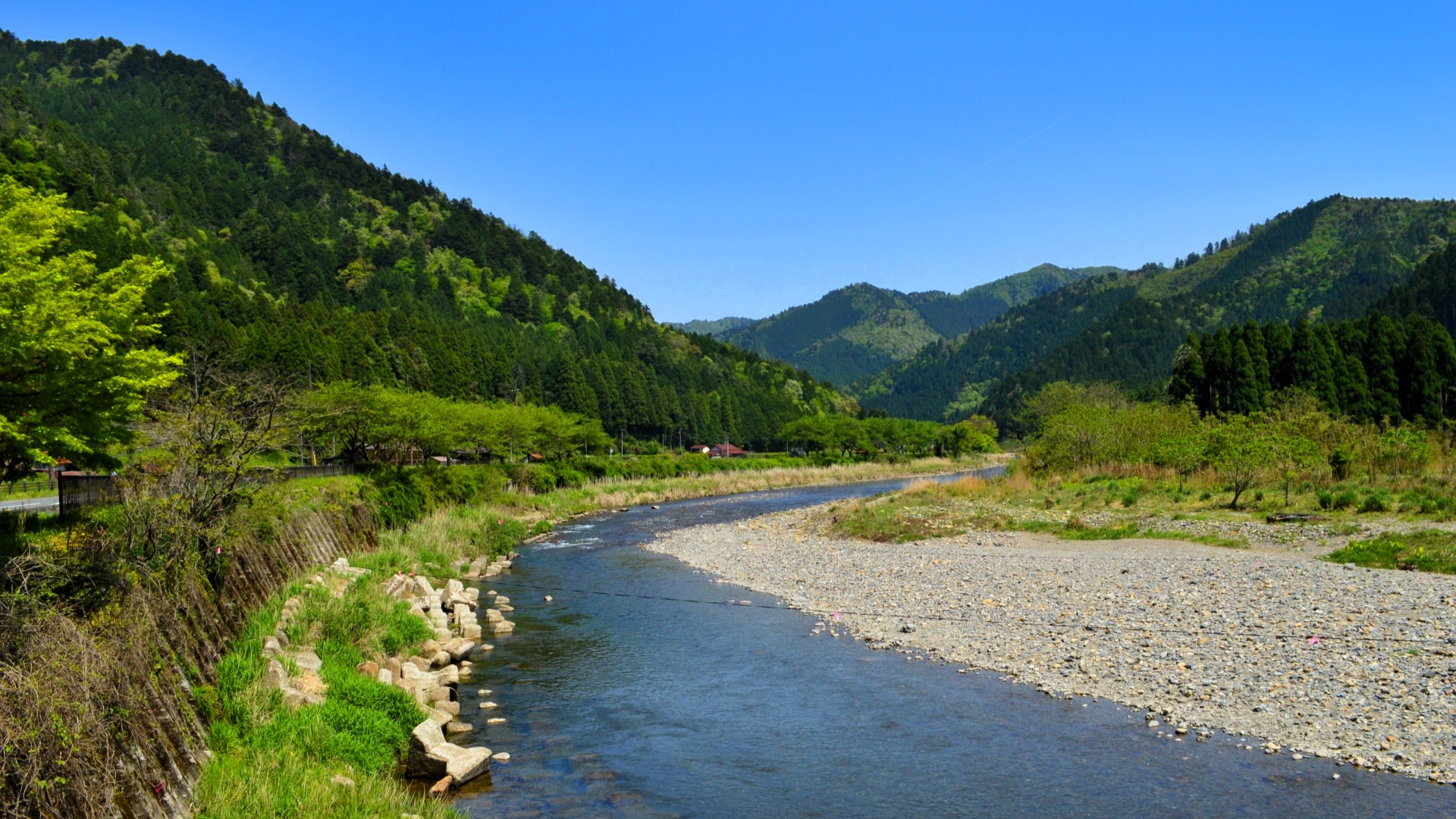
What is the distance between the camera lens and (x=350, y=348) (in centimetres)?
9412

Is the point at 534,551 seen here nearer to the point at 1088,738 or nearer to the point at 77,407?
the point at 77,407

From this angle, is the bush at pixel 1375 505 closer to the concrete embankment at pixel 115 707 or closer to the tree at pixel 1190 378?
the concrete embankment at pixel 115 707

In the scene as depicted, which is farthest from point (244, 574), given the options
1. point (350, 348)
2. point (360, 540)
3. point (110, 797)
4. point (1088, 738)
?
point (350, 348)

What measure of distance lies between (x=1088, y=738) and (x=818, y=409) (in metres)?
178

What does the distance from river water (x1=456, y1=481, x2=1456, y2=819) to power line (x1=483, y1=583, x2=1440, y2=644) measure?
7.02ft

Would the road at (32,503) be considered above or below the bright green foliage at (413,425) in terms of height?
below

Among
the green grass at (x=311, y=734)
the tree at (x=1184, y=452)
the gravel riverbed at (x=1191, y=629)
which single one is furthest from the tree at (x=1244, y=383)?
the green grass at (x=311, y=734)

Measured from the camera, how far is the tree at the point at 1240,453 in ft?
110

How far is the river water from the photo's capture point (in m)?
11.0

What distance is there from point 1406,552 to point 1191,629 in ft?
32.9

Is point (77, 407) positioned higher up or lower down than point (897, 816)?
higher up

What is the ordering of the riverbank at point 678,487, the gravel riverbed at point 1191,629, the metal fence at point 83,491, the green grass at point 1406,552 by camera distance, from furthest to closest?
the riverbank at point 678,487, the metal fence at point 83,491, the green grass at point 1406,552, the gravel riverbed at point 1191,629

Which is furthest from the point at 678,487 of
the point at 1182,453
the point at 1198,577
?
the point at 1198,577

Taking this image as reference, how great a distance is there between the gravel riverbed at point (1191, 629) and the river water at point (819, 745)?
722 millimetres
